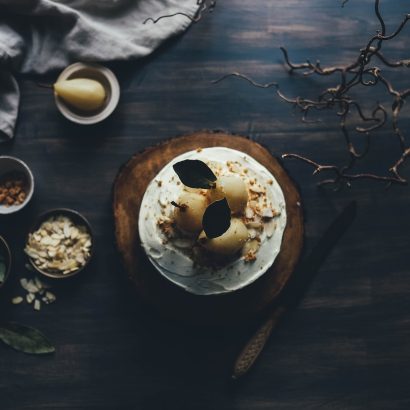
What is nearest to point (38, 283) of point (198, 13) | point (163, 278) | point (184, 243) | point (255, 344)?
point (163, 278)

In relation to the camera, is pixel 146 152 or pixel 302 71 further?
pixel 302 71

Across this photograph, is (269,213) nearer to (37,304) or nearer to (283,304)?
(283,304)

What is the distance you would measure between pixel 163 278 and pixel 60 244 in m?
0.24

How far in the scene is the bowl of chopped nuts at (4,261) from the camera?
125 cm

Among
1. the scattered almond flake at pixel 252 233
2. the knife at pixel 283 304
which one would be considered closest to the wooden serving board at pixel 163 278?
the knife at pixel 283 304

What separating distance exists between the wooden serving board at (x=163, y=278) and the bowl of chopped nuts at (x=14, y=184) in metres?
0.20

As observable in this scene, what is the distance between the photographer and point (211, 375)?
4.25ft

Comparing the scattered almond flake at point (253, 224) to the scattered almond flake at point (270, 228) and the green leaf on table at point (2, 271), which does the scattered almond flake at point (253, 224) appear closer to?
the scattered almond flake at point (270, 228)

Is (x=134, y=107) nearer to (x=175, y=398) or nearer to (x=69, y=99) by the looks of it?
(x=69, y=99)

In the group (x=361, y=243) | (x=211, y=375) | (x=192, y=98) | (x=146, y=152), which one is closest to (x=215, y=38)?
(x=192, y=98)

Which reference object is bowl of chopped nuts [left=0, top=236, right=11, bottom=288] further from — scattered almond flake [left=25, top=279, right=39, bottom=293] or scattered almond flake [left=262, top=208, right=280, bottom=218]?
scattered almond flake [left=262, top=208, right=280, bottom=218]

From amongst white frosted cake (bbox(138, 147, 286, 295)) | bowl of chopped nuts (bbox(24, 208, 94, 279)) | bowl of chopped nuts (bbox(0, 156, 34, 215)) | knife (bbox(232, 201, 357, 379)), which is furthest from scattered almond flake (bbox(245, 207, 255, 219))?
bowl of chopped nuts (bbox(0, 156, 34, 215))

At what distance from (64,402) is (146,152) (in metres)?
0.58

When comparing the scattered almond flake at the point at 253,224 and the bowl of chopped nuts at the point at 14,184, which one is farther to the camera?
the bowl of chopped nuts at the point at 14,184
